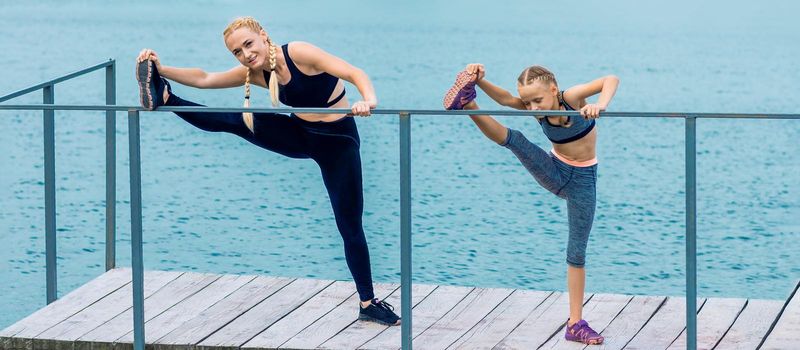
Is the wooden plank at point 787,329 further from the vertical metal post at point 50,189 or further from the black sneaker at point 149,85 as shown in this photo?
the vertical metal post at point 50,189

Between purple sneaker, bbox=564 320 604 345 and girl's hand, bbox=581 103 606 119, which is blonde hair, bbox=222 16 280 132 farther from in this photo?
purple sneaker, bbox=564 320 604 345

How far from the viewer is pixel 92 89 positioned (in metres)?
20.1

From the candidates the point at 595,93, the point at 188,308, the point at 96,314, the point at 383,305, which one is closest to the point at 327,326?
the point at 383,305

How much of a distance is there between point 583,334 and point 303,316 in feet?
Answer: 3.74

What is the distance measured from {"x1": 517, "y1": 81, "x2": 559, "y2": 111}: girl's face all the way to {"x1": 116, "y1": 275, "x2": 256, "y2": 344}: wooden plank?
65.9 inches

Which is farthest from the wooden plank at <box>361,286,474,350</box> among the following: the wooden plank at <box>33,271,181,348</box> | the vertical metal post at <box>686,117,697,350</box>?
the wooden plank at <box>33,271,181,348</box>

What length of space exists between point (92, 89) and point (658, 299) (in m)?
15.4

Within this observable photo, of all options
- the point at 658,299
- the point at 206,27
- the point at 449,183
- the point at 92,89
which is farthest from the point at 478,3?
the point at 658,299

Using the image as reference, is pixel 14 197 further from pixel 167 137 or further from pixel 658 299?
pixel 658 299

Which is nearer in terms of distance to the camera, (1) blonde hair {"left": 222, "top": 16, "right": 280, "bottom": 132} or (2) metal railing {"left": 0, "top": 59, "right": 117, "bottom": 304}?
(1) blonde hair {"left": 222, "top": 16, "right": 280, "bottom": 132}

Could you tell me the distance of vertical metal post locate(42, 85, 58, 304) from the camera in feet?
19.1

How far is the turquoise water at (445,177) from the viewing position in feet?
38.4

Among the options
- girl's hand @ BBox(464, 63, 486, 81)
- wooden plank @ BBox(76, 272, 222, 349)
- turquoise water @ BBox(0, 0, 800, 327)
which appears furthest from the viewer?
turquoise water @ BBox(0, 0, 800, 327)

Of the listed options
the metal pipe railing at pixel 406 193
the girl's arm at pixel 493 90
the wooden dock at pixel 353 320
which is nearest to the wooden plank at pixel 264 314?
the wooden dock at pixel 353 320
